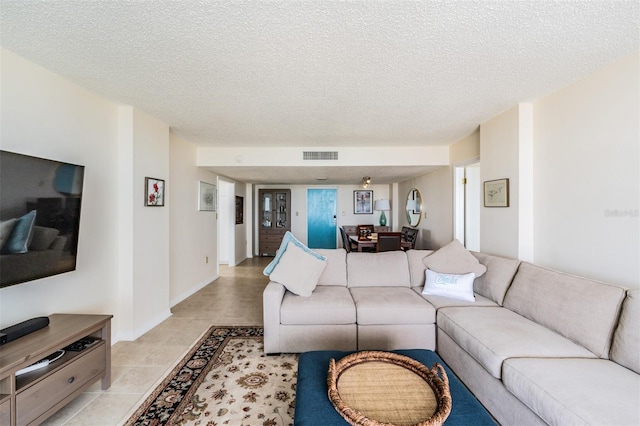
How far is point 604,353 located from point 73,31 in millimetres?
3485

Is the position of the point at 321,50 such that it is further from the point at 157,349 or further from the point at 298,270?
the point at 157,349

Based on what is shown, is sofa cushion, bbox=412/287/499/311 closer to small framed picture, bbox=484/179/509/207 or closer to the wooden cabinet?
small framed picture, bbox=484/179/509/207

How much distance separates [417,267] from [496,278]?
73 cm

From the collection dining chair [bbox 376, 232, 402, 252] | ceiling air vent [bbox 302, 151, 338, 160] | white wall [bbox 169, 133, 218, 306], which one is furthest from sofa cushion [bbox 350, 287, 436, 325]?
white wall [bbox 169, 133, 218, 306]

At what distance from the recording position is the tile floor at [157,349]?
1629mm

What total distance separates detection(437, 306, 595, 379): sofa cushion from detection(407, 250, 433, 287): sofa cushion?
69 cm

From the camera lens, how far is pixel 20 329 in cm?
151

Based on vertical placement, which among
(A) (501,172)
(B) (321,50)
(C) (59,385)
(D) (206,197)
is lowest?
(C) (59,385)

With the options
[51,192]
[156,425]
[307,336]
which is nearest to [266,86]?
[51,192]

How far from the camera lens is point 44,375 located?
1.41 m

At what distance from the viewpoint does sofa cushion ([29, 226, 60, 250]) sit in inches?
62.9

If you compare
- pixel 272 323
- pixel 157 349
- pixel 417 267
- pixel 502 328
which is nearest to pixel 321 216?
pixel 417 267

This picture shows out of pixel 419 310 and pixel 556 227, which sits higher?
pixel 556 227

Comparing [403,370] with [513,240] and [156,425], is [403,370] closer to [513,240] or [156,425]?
[156,425]
